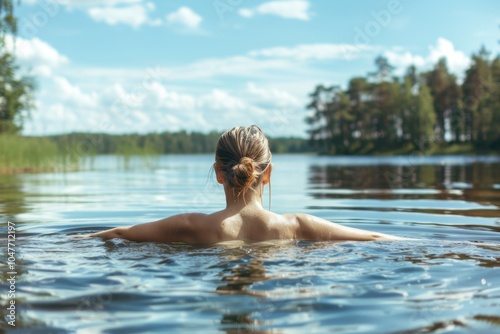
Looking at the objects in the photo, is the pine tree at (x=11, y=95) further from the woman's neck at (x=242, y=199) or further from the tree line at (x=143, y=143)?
the woman's neck at (x=242, y=199)

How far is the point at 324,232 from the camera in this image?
549cm

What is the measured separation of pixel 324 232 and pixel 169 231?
1.47 meters

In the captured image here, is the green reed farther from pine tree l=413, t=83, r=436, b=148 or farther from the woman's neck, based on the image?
pine tree l=413, t=83, r=436, b=148

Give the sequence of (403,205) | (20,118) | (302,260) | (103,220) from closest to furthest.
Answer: (302,260), (103,220), (403,205), (20,118)

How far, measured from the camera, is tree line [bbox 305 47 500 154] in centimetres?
8712

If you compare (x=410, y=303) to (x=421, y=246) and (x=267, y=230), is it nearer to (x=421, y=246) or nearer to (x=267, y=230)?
(x=267, y=230)

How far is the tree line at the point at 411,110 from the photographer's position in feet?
286

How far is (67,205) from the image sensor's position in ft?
38.3

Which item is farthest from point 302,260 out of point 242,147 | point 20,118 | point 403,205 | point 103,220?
point 20,118

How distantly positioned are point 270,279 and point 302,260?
27.9 inches

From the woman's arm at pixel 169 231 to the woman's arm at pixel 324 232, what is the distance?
0.92 meters

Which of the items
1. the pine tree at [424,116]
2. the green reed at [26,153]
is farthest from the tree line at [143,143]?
the pine tree at [424,116]

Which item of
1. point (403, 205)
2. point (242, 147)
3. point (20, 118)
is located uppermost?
A: point (20, 118)

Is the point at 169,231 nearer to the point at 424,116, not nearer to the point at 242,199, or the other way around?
the point at 242,199
